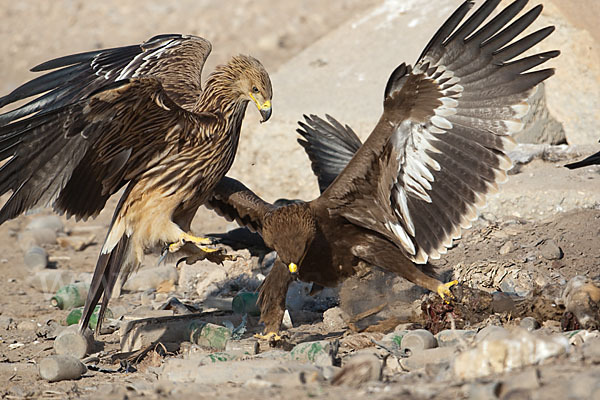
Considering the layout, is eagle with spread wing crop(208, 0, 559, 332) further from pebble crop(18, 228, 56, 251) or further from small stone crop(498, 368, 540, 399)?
A: pebble crop(18, 228, 56, 251)

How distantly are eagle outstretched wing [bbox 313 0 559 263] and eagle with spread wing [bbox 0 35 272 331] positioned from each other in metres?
0.86

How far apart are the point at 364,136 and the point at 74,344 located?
3692 mm

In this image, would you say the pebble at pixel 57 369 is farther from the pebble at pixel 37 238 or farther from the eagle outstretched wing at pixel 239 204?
the pebble at pixel 37 238

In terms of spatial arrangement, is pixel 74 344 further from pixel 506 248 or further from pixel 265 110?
pixel 506 248

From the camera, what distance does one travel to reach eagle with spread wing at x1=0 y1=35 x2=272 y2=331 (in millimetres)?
4602

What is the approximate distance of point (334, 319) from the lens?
218 inches

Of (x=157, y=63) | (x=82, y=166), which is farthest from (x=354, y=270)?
(x=157, y=63)

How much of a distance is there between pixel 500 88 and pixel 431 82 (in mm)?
402

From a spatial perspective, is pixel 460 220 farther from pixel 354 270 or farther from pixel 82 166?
pixel 82 166

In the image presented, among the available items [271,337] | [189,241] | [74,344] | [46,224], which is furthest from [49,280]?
[271,337]

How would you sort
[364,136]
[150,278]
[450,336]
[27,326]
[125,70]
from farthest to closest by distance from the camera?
[364,136]
[150,278]
[125,70]
[27,326]
[450,336]

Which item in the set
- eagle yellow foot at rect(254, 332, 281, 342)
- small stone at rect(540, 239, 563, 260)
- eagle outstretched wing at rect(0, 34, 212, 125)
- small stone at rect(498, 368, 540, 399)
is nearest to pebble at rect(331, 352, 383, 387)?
small stone at rect(498, 368, 540, 399)

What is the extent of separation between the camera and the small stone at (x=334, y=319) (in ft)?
17.9

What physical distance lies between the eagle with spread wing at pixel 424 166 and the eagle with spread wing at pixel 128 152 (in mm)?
608
